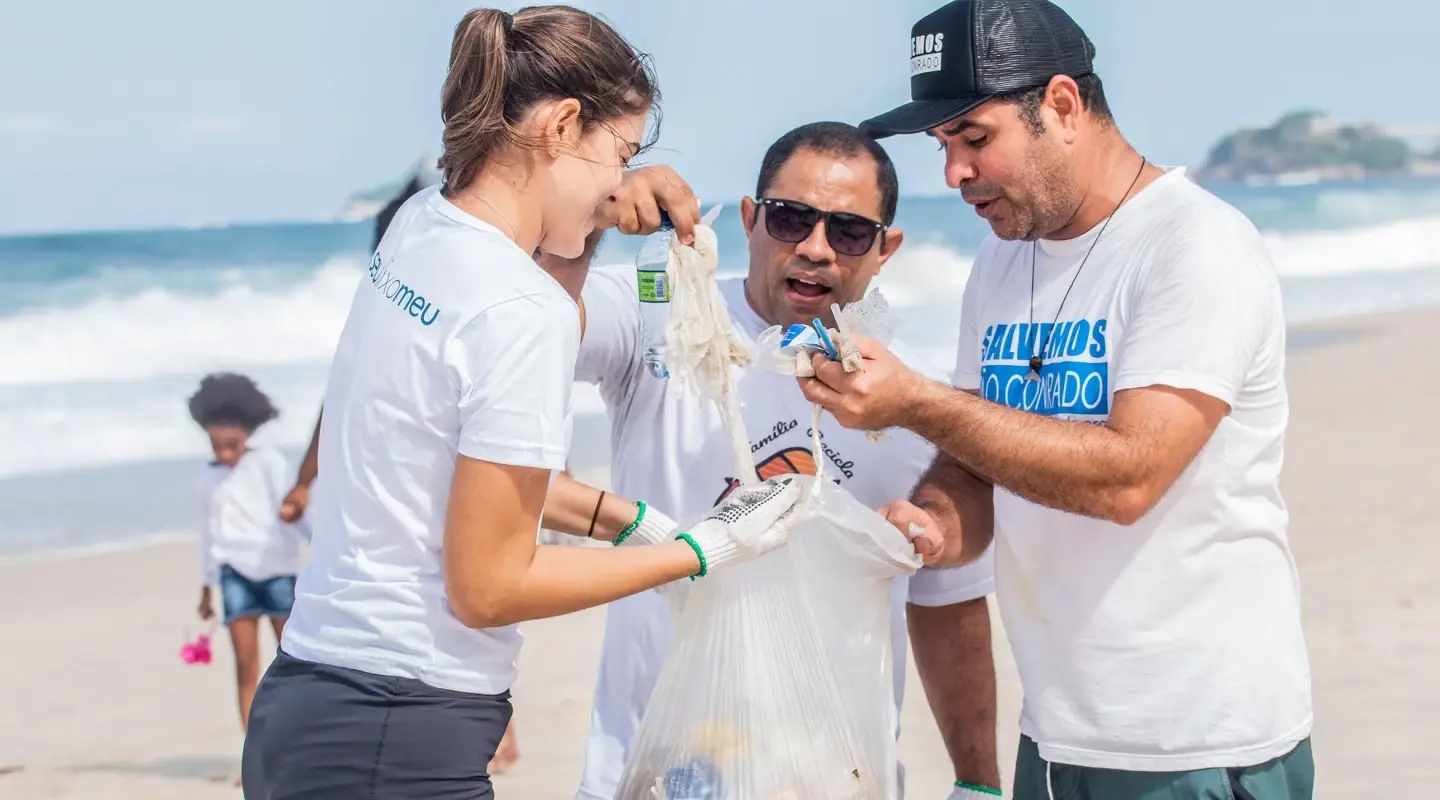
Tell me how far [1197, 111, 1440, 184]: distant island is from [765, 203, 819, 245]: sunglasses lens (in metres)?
46.1

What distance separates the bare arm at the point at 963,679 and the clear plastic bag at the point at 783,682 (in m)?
0.40

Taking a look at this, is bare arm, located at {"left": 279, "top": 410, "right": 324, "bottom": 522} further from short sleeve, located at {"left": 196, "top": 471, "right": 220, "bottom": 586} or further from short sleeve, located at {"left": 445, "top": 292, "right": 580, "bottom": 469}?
short sleeve, located at {"left": 445, "top": 292, "right": 580, "bottom": 469}

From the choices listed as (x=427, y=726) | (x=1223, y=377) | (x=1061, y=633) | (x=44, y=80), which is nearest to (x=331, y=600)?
(x=427, y=726)

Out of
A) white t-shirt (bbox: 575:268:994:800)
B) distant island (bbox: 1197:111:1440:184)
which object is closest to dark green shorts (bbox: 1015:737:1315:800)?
white t-shirt (bbox: 575:268:994:800)

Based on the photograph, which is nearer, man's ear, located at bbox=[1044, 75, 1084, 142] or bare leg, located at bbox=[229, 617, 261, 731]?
man's ear, located at bbox=[1044, 75, 1084, 142]

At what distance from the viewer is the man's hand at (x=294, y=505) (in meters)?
5.18

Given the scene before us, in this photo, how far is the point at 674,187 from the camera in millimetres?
2586

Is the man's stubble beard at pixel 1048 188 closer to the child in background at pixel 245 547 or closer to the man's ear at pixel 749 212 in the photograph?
the man's ear at pixel 749 212

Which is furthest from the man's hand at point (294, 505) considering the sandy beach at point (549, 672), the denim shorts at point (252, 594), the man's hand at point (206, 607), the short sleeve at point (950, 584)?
the short sleeve at point (950, 584)

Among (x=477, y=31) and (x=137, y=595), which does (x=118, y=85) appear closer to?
(x=137, y=595)

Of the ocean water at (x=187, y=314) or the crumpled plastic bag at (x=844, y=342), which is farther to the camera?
the ocean water at (x=187, y=314)

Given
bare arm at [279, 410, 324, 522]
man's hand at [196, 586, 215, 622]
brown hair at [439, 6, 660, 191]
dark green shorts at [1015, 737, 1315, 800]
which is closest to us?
brown hair at [439, 6, 660, 191]

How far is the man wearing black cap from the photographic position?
2236 mm

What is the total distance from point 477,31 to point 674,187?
632 mm
